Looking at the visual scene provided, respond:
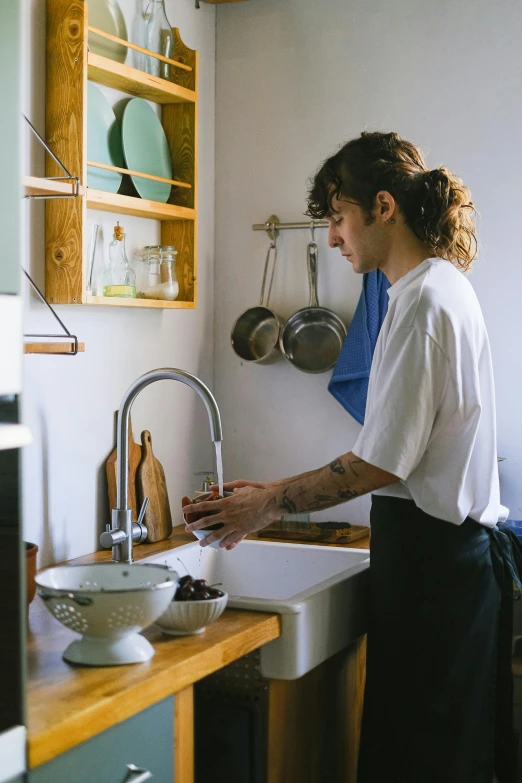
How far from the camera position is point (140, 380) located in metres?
2.05

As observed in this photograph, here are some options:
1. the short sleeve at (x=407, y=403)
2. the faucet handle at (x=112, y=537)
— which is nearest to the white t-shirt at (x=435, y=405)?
the short sleeve at (x=407, y=403)

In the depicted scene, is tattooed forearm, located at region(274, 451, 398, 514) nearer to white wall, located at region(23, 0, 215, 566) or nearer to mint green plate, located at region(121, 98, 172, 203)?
white wall, located at region(23, 0, 215, 566)

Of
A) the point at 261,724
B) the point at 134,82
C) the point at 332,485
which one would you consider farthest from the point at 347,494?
the point at 134,82

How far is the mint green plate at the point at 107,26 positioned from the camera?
90.5 inches

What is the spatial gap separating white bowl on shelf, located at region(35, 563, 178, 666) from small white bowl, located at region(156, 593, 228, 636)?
6cm

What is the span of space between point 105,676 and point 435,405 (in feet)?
2.45

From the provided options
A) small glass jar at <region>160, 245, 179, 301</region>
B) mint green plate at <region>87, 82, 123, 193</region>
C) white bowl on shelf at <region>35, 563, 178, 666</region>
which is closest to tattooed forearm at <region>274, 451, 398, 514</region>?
white bowl on shelf at <region>35, 563, 178, 666</region>

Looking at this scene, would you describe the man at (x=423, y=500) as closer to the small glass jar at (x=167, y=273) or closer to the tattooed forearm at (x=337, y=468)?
the tattooed forearm at (x=337, y=468)

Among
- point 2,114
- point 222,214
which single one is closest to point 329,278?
point 222,214

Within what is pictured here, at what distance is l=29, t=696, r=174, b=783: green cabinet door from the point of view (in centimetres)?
126

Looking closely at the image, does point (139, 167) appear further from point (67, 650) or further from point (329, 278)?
point (67, 650)

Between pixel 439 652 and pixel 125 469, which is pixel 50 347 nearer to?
pixel 125 469

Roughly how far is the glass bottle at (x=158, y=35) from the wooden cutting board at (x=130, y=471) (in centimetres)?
93

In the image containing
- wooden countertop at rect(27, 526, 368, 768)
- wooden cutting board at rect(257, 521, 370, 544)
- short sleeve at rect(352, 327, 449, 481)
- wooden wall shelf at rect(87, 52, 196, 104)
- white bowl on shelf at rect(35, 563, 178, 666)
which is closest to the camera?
wooden countertop at rect(27, 526, 368, 768)
